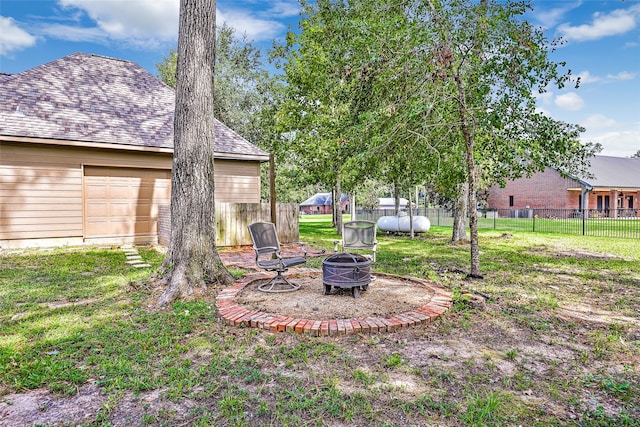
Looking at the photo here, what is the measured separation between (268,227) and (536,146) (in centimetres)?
404

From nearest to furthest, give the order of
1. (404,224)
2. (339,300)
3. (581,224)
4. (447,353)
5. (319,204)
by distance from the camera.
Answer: (447,353) → (339,300) → (404,224) → (581,224) → (319,204)

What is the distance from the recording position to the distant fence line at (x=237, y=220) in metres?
9.54

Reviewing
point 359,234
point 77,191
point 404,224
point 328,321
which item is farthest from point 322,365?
point 404,224

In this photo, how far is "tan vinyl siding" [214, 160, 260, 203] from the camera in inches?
462

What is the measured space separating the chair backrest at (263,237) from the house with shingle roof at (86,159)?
20.8 ft

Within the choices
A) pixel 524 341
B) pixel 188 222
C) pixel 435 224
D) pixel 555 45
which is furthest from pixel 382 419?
pixel 435 224

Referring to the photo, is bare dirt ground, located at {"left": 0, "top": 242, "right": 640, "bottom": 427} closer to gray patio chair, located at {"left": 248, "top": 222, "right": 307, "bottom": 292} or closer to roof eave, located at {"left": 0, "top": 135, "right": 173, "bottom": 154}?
gray patio chair, located at {"left": 248, "top": 222, "right": 307, "bottom": 292}

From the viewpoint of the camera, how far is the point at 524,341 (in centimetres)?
339

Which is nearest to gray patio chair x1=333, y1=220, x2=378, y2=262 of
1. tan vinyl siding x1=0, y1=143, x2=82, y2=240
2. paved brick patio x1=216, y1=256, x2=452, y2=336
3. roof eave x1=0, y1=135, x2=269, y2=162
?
paved brick patio x1=216, y1=256, x2=452, y2=336

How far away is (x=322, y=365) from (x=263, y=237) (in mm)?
2925

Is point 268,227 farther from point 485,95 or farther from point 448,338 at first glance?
point 485,95

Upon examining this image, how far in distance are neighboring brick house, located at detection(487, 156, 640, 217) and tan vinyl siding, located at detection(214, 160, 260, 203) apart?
70.5 ft

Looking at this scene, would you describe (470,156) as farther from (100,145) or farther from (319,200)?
(319,200)

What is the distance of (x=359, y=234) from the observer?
6.02 metres
